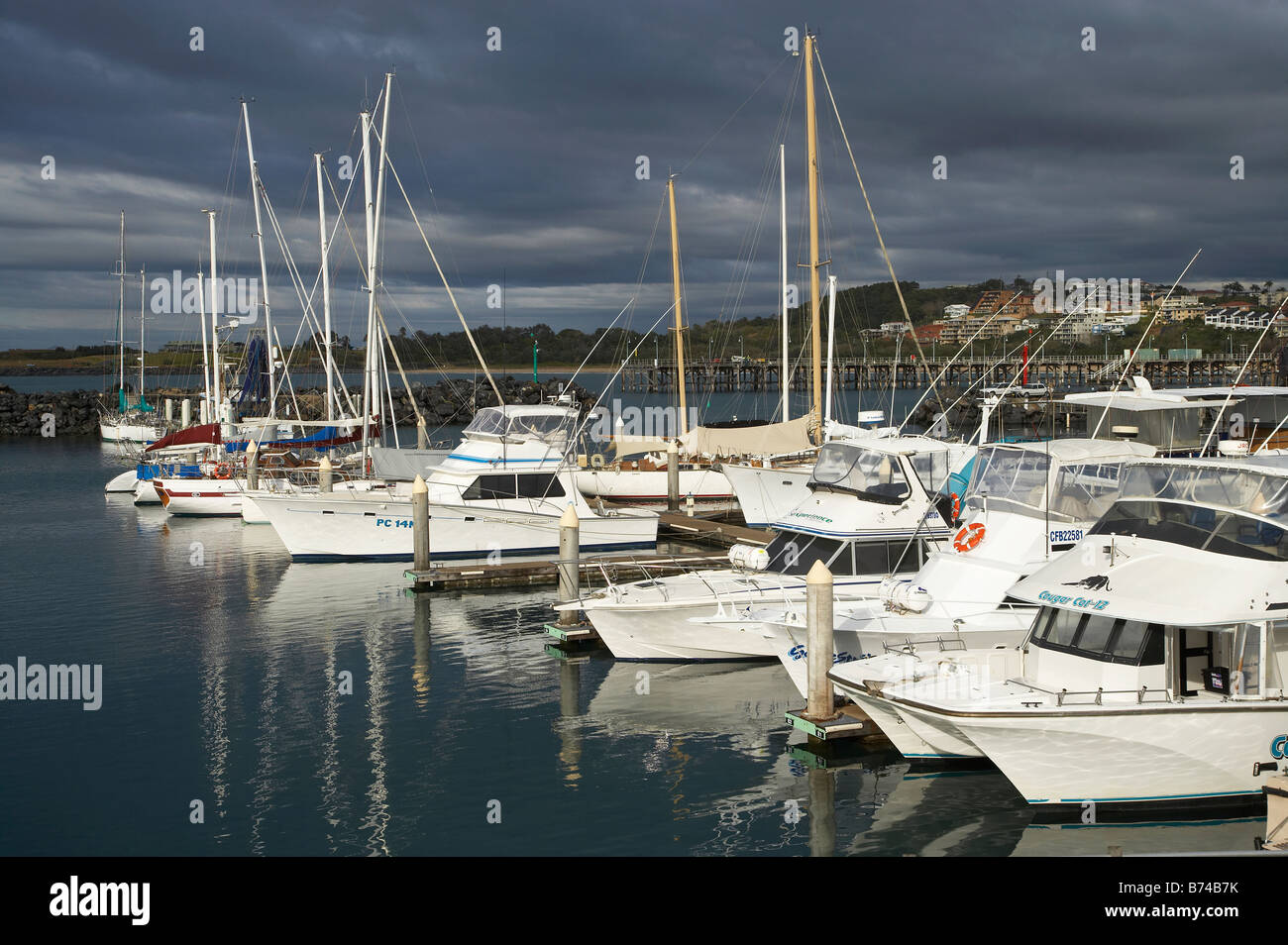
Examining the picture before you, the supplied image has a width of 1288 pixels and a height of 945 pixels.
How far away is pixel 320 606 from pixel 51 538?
1613cm

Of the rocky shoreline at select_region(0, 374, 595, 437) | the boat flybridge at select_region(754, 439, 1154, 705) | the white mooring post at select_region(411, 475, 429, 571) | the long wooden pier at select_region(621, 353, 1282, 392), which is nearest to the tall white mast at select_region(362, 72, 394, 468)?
the white mooring post at select_region(411, 475, 429, 571)

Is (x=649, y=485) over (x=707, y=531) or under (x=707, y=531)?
over

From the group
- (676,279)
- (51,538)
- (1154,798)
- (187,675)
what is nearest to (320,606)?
(187,675)

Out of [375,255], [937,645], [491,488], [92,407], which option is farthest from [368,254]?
[92,407]

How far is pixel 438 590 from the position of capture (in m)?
27.7

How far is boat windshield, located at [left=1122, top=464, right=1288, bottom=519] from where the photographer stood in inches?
549

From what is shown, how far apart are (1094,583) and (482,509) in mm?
21032

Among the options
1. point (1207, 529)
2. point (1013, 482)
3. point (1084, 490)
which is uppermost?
point (1013, 482)

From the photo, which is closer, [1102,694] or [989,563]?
[1102,694]

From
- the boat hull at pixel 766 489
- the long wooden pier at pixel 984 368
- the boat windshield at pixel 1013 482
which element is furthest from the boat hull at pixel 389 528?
the long wooden pier at pixel 984 368

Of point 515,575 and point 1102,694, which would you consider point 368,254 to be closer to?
point 515,575

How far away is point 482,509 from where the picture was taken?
106ft

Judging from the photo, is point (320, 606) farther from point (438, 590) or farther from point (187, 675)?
point (187, 675)

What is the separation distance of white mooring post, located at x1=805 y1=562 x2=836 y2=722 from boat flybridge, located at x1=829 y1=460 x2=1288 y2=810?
1.82 meters
